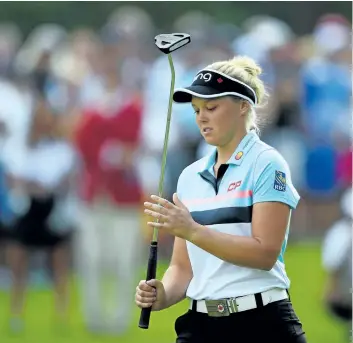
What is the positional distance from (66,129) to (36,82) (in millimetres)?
618

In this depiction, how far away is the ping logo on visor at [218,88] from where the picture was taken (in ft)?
17.8

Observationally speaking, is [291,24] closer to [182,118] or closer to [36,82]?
[182,118]

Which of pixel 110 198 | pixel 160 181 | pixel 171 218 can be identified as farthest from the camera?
pixel 110 198

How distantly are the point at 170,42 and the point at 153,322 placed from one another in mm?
6505

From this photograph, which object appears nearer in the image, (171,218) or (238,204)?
(171,218)

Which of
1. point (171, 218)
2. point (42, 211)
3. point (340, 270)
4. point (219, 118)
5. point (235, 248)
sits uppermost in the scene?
point (219, 118)

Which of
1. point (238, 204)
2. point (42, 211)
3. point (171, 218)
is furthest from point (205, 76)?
point (42, 211)

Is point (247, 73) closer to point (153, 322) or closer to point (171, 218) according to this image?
point (171, 218)

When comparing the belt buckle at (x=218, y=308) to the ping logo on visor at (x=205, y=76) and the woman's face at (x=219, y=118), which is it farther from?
the ping logo on visor at (x=205, y=76)

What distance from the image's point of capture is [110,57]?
39.4 ft

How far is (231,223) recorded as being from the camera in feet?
17.3

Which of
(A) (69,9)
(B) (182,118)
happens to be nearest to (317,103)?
(B) (182,118)

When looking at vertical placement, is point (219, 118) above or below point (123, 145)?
above

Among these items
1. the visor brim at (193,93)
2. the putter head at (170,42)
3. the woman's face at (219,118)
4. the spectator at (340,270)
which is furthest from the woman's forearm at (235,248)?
the spectator at (340,270)
